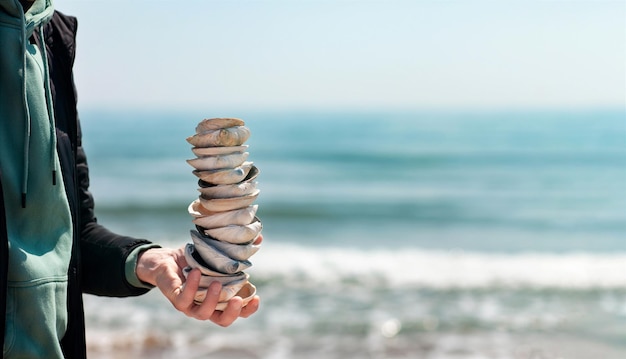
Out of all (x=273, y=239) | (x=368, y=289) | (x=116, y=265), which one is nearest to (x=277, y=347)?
(x=368, y=289)

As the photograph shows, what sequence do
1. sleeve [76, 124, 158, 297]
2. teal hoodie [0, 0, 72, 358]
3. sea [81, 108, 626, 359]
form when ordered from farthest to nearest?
1. sea [81, 108, 626, 359]
2. sleeve [76, 124, 158, 297]
3. teal hoodie [0, 0, 72, 358]

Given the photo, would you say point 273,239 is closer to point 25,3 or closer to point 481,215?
point 481,215

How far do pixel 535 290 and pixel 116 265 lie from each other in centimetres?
883

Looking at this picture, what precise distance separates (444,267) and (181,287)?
9.94 m

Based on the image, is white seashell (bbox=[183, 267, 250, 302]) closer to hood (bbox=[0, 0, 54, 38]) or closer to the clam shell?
the clam shell

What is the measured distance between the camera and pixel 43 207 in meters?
1.55

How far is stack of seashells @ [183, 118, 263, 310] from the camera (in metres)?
1.57

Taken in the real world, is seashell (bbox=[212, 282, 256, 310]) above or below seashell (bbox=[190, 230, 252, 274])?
below

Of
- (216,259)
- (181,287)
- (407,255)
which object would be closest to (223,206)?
(216,259)

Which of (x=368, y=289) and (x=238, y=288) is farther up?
(x=368, y=289)

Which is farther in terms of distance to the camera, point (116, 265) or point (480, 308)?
point (480, 308)

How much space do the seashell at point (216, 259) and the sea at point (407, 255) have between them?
5.19 metres

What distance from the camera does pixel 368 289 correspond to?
966 centimetres

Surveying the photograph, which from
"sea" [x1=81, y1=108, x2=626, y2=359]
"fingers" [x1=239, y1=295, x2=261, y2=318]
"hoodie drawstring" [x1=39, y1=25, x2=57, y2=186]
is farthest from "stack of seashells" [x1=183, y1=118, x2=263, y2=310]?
"sea" [x1=81, y1=108, x2=626, y2=359]
